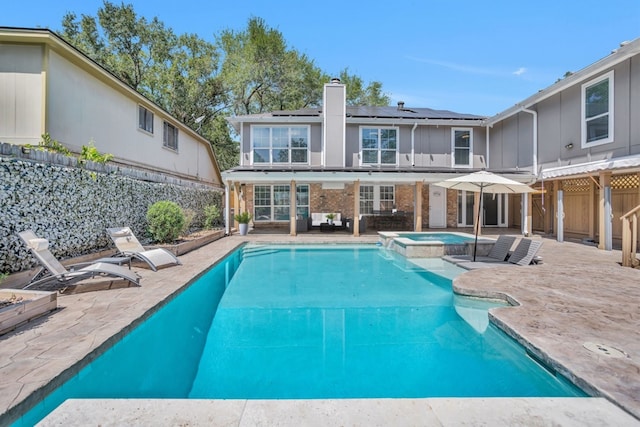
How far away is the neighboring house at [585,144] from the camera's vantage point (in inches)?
401

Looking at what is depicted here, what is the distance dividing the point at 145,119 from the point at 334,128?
8.67 meters

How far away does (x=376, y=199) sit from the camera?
19.0m

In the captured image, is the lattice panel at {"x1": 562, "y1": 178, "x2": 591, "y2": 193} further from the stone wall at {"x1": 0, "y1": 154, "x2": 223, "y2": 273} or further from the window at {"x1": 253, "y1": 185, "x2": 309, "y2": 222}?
the stone wall at {"x1": 0, "y1": 154, "x2": 223, "y2": 273}

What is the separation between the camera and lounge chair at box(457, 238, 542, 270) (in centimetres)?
830

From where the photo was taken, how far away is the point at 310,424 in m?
2.39

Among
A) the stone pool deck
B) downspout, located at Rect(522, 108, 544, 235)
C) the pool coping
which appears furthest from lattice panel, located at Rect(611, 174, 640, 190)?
the stone pool deck

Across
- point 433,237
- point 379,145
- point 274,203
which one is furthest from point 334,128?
point 433,237

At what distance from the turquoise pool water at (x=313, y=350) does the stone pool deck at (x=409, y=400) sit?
0.70 ft

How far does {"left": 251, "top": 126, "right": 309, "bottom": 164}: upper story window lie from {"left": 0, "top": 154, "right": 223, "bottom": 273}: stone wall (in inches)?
282

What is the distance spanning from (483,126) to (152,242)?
55.5ft

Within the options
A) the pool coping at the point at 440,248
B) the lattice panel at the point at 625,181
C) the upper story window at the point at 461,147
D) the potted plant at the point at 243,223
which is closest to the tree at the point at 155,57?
the potted plant at the point at 243,223

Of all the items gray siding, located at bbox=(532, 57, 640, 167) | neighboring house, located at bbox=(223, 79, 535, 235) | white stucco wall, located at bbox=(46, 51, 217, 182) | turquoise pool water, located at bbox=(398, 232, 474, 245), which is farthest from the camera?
neighboring house, located at bbox=(223, 79, 535, 235)

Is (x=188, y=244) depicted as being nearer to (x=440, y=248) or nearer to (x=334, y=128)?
(x=440, y=248)

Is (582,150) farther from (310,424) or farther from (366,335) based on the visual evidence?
(310,424)
